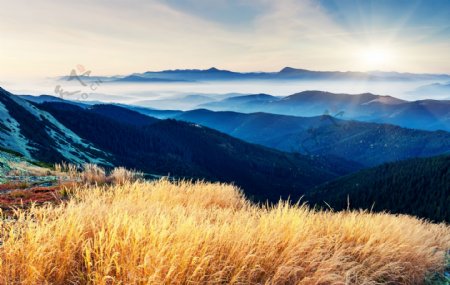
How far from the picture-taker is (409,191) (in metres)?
166

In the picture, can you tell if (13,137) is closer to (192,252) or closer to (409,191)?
(192,252)

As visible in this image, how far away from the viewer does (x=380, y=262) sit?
6051 millimetres

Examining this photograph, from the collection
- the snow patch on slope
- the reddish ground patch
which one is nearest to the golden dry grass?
the reddish ground patch

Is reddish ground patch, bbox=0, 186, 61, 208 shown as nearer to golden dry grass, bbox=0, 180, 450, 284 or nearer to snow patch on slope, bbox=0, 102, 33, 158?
golden dry grass, bbox=0, 180, 450, 284

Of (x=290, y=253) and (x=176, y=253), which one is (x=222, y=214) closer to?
(x=290, y=253)

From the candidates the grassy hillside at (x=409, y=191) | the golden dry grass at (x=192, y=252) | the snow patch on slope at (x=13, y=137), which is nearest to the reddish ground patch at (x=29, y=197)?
the golden dry grass at (x=192, y=252)

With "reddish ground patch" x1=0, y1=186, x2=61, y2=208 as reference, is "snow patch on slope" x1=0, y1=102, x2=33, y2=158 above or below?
below

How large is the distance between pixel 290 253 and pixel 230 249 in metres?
0.90

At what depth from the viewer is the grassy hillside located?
15204 centimetres

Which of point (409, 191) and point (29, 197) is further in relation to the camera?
point (409, 191)

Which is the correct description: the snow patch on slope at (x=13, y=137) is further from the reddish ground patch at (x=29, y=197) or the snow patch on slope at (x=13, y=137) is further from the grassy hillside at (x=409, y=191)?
the grassy hillside at (x=409, y=191)

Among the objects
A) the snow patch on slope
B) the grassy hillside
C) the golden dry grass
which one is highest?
the golden dry grass

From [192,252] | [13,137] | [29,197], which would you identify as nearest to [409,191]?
[13,137]

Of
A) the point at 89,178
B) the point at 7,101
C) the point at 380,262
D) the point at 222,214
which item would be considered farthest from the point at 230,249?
the point at 7,101
